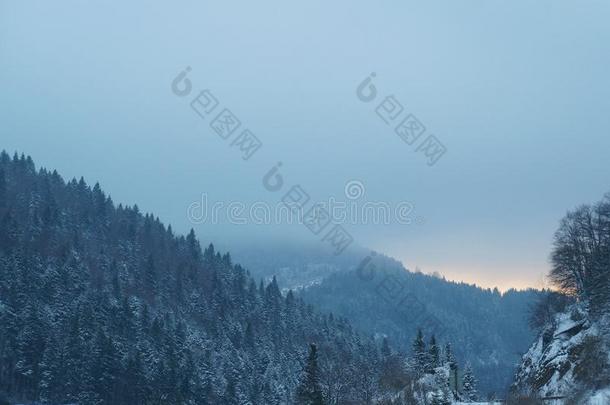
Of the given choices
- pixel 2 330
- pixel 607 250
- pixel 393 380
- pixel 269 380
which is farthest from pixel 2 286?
pixel 607 250

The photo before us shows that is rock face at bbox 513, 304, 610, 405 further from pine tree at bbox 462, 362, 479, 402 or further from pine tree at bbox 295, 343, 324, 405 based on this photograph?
pine tree at bbox 295, 343, 324, 405

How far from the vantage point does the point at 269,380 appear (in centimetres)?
16575

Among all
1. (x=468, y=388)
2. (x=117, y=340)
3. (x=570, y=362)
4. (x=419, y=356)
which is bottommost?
(x=570, y=362)

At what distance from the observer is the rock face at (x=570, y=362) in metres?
54.9

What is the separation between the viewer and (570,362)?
6431cm

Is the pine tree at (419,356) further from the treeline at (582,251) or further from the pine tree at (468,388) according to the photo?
the treeline at (582,251)

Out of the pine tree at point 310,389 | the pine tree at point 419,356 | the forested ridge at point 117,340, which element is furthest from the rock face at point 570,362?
the forested ridge at point 117,340

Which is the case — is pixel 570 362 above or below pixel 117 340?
below

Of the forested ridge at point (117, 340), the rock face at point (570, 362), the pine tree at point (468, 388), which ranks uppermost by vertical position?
the forested ridge at point (117, 340)

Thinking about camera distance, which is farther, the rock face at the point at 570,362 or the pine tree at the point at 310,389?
the rock face at the point at 570,362

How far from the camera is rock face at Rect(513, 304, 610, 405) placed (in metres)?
54.9

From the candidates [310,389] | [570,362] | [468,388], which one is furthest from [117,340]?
[570,362]

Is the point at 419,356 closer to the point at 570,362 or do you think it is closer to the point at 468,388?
the point at 468,388

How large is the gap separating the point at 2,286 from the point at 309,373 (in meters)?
109
